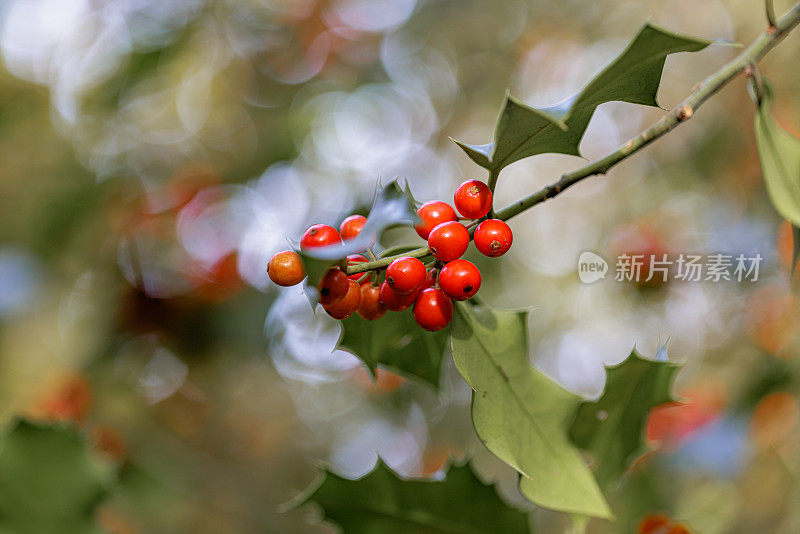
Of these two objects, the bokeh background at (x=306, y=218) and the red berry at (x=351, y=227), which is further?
the bokeh background at (x=306, y=218)

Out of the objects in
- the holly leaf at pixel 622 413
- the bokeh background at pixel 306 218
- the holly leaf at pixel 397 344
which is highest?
the holly leaf at pixel 397 344

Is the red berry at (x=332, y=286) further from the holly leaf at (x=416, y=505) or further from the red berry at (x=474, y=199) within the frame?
the holly leaf at (x=416, y=505)

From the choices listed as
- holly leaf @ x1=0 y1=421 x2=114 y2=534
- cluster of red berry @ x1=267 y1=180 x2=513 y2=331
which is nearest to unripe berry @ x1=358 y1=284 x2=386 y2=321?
cluster of red berry @ x1=267 y1=180 x2=513 y2=331

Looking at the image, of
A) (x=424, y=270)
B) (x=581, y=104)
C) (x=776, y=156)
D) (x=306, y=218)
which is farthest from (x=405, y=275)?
(x=306, y=218)

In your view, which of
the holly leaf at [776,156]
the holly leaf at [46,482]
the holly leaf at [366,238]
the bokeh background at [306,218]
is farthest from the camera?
the bokeh background at [306,218]

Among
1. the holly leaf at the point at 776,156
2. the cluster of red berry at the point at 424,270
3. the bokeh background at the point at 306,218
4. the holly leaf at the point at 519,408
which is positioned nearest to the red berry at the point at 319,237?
the cluster of red berry at the point at 424,270

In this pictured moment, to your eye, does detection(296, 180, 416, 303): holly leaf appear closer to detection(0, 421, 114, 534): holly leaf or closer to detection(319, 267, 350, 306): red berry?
detection(319, 267, 350, 306): red berry
